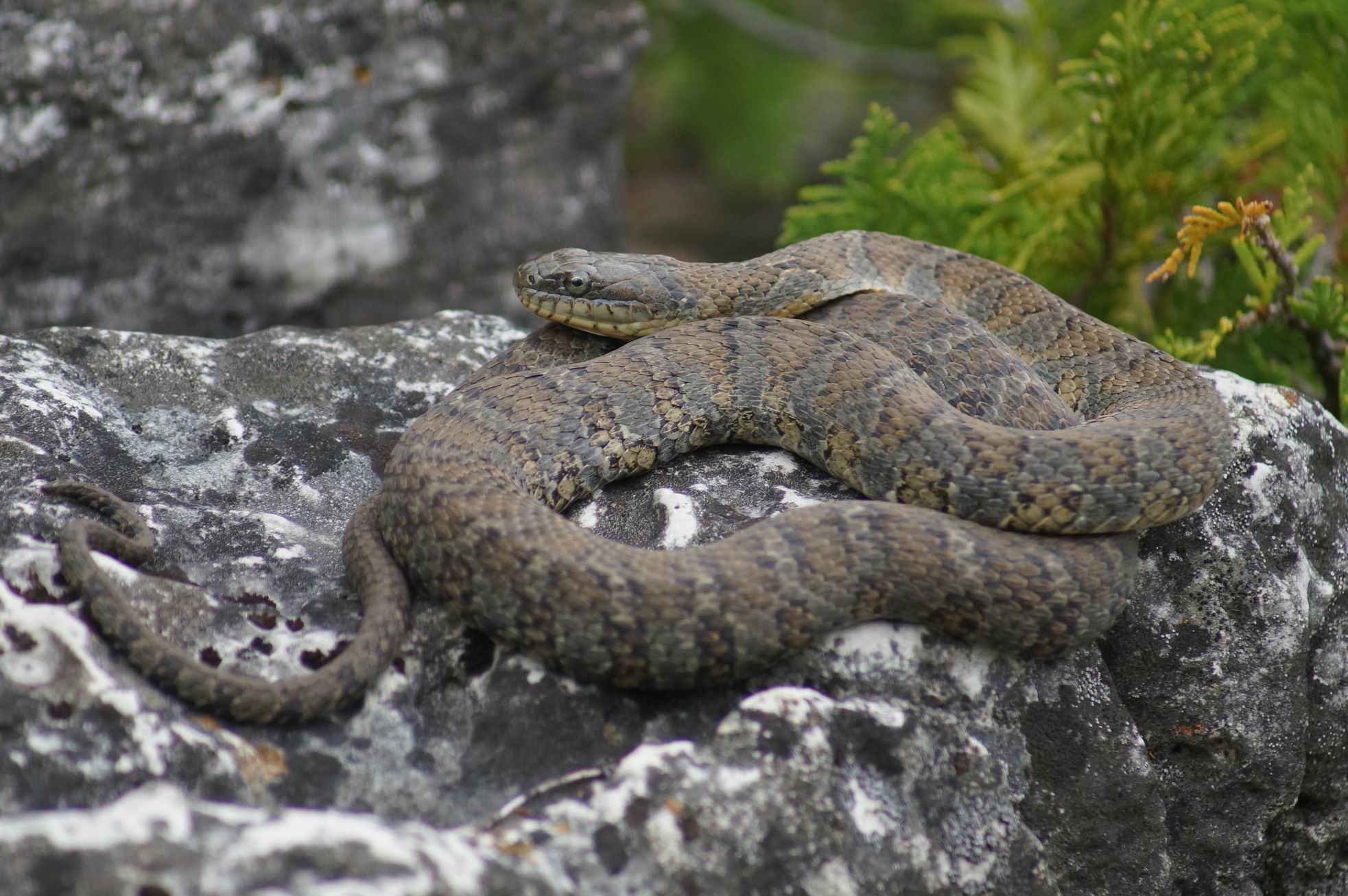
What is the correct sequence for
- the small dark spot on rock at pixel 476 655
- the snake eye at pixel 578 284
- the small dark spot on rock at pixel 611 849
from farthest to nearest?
the snake eye at pixel 578 284 → the small dark spot on rock at pixel 476 655 → the small dark spot on rock at pixel 611 849

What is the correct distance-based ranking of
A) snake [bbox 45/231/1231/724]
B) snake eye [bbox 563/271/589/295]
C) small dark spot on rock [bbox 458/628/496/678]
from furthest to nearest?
snake eye [bbox 563/271/589/295]
small dark spot on rock [bbox 458/628/496/678]
snake [bbox 45/231/1231/724]

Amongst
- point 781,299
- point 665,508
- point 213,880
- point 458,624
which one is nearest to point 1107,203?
point 781,299

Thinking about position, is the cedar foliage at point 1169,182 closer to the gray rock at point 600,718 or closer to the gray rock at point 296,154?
the gray rock at point 600,718

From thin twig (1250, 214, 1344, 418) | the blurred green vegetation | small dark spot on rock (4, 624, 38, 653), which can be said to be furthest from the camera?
the blurred green vegetation

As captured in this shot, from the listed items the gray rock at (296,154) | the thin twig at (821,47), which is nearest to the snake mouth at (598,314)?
the gray rock at (296,154)

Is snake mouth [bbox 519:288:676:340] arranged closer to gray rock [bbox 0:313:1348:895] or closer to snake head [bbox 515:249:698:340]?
snake head [bbox 515:249:698:340]

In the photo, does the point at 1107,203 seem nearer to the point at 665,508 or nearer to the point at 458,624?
the point at 665,508

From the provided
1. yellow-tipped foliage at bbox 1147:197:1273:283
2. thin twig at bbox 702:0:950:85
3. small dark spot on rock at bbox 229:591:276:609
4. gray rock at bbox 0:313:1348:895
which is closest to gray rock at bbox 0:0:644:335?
gray rock at bbox 0:313:1348:895
